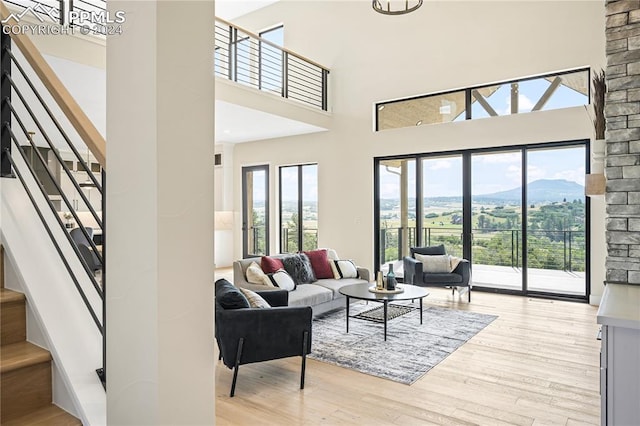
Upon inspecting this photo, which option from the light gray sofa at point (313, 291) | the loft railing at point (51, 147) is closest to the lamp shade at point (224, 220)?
the light gray sofa at point (313, 291)

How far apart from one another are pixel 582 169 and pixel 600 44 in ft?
5.77

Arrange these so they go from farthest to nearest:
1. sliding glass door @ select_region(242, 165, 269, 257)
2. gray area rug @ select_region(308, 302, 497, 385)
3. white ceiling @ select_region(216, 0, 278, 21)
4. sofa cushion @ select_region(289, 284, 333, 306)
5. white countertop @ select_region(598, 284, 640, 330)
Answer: sliding glass door @ select_region(242, 165, 269, 257) < white ceiling @ select_region(216, 0, 278, 21) < sofa cushion @ select_region(289, 284, 333, 306) < gray area rug @ select_region(308, 302, 497, 385) < white countertop @ select_region(598, 284, 640, 330)

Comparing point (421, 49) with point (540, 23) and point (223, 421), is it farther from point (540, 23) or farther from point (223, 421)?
point (223, 421)

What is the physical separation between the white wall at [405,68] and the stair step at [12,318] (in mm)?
6618

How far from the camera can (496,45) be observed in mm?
6656

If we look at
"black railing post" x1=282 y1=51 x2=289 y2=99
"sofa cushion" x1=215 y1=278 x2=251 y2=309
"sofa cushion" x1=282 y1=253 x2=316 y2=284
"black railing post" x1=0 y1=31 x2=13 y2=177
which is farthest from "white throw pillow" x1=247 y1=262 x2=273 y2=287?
"black railing post" x1=282 y1=51 x2=289 y2=99

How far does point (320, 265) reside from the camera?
19.0 ft

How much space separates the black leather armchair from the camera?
3.03 metres

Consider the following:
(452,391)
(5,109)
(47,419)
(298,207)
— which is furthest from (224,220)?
(47,419)

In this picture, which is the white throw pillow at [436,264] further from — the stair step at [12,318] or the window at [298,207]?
the stair step at [12,318]

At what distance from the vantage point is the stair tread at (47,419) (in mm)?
1244

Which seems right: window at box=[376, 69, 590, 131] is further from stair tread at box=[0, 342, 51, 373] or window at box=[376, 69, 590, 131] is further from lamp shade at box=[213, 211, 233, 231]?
stair tread at box=[0, 342, 51, 373]

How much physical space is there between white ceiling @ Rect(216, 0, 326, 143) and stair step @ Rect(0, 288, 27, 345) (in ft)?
15.9

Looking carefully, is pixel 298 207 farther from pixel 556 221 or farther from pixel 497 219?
pixel 556 221
